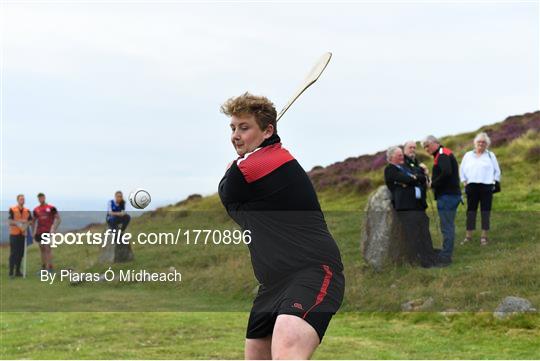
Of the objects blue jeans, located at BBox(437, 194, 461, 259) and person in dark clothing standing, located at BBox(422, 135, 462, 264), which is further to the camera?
blue jeans, located at BBox(437, 194, 461, 259)

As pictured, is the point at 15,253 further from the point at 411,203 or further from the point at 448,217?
the point at 448,217

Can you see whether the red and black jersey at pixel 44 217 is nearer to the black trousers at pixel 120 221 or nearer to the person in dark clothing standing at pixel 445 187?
the black trousers at pixel 120 221

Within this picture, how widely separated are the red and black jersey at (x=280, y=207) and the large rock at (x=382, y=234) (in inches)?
430

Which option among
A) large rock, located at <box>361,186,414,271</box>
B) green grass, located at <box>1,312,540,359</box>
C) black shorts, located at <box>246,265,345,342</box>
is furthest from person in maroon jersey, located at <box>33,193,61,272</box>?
black shorts, located at <box>246,265,345,342</box>

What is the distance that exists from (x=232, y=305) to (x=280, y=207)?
458 inches

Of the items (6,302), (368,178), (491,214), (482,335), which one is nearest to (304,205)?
(482,335)

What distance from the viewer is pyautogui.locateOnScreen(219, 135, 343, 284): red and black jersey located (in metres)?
5.52

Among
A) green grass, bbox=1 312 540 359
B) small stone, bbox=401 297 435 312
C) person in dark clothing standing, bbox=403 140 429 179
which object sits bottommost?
green grass, bbox=1 312 540 359

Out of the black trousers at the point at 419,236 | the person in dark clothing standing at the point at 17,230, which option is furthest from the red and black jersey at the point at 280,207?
the person in dark clothing standing at the point at 17,230

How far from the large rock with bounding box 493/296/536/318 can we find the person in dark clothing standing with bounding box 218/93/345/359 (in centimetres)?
906

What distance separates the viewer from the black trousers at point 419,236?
639 inches

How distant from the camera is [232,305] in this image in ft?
55.7

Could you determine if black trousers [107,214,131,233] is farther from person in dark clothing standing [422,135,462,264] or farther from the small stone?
person in dark clothing standing [422,135,462,264]

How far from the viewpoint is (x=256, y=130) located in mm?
5605
